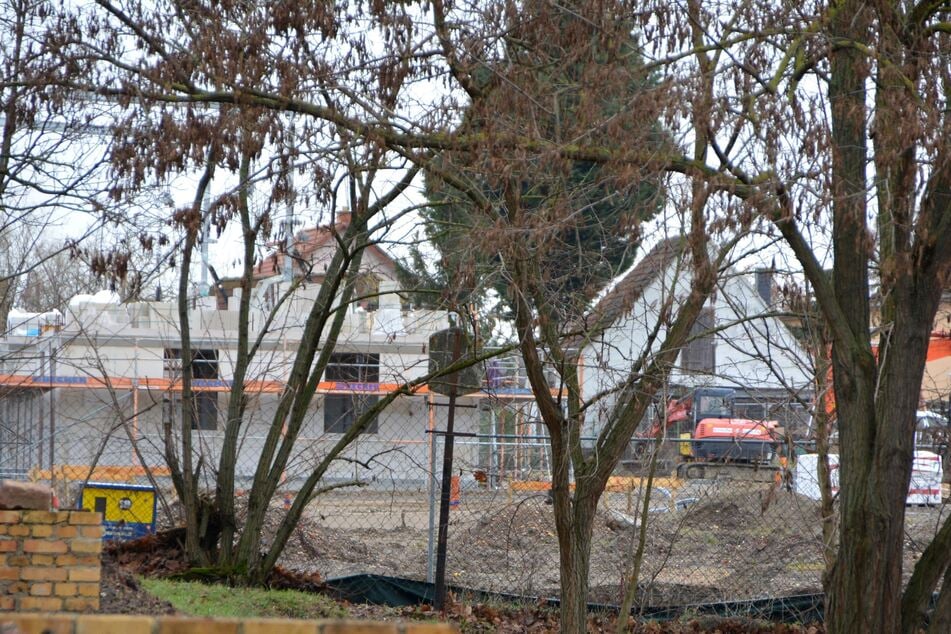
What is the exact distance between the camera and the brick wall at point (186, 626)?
204cm

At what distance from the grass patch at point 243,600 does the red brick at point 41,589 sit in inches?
41.8

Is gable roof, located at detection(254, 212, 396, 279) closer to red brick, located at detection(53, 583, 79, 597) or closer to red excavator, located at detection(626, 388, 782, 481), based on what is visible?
red excavator, located at detection(626, 388, 782, 481)

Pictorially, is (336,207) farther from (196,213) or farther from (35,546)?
(35,546)

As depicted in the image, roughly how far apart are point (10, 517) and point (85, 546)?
17.2 inches

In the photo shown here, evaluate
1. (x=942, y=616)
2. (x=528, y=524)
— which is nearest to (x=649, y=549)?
(x=528, y=524)

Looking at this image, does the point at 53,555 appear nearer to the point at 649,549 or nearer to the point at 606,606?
the point at 606,606

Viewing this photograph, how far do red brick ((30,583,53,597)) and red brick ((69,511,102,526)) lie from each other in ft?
1.21

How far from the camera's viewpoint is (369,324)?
11.5 meters

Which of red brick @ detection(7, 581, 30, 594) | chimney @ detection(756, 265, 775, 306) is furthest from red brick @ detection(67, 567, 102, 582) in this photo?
chimney @ detection(756, 265, 775, 306)

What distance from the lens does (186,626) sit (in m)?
2.04

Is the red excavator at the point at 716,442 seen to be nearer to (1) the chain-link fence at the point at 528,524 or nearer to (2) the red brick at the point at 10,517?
(1) the chain-link fence at the point at 528,524

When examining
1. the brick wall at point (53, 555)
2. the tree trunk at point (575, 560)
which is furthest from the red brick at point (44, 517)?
the tree trunk at point (575, 560)

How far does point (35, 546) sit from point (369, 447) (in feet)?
39.9

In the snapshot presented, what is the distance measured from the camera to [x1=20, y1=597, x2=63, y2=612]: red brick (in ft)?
18.6
